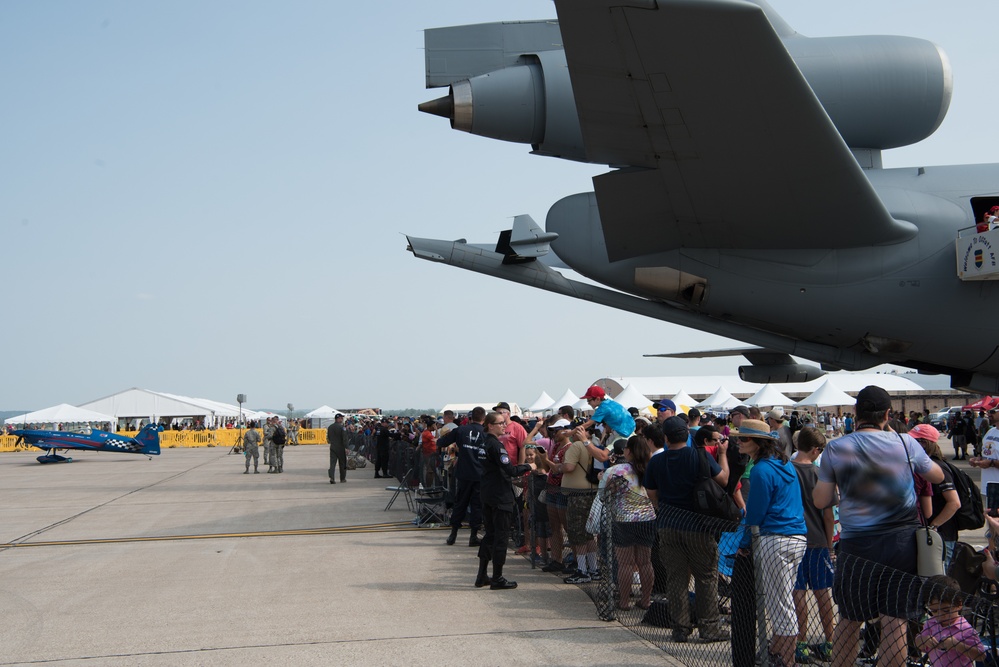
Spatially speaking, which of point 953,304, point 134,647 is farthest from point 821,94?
point 134,647

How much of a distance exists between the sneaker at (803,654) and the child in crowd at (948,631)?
1.54m

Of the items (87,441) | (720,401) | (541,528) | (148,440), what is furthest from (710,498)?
(720,401)

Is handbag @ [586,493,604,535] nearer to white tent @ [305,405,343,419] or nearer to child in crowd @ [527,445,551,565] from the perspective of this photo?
child in crowd @ [527,445,551,565]

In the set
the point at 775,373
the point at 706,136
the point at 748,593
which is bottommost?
the point at 748,593

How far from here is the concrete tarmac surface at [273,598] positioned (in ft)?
18.2

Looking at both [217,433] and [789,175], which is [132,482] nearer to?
[789,175]

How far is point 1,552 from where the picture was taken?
10.0 m

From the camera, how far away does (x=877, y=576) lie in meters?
3.97

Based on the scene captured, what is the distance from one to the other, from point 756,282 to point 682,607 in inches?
159

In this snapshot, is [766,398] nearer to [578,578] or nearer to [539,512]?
[539,512]

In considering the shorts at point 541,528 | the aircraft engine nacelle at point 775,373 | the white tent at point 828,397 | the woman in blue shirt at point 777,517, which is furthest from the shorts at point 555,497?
the white tent at point 828,397

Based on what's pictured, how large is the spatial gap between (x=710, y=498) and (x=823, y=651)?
1.19 metres

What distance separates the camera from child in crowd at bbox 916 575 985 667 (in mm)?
3598

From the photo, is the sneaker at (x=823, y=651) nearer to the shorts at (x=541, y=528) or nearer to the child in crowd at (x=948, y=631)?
the child in crowd at (x=948, y=631)
